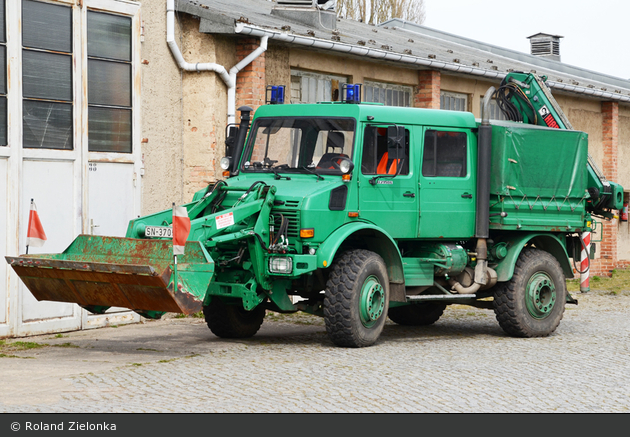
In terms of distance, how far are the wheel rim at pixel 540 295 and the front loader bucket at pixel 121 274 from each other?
14.8ft

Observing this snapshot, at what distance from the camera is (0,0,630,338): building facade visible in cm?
1132

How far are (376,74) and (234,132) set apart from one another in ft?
20.9

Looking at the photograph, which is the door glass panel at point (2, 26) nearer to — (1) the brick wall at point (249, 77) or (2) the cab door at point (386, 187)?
(1) the brick wall at point (249, 77)

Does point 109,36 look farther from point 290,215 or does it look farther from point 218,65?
point 290,215

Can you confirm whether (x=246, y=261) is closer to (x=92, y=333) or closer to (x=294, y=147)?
(x=294, y=147)

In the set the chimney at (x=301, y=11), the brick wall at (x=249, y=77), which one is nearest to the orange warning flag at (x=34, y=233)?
the brick wall at (x=249, y=77)

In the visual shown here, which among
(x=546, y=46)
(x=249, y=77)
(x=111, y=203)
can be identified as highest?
(x=546, y=46)

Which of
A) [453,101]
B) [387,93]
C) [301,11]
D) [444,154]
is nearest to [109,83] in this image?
[444,154]

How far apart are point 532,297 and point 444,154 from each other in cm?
214

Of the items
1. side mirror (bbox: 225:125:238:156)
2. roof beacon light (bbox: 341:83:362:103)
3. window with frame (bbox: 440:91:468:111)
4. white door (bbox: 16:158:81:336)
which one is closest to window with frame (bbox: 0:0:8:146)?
white door (bbox: 16:158:81:336)

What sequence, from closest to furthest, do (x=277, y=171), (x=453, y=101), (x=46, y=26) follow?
(x=277, y=171), (x=46, y=26), (x=453, y=101)

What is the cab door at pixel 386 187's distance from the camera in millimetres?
10344

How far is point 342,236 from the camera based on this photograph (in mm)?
9812

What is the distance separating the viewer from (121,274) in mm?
8695
